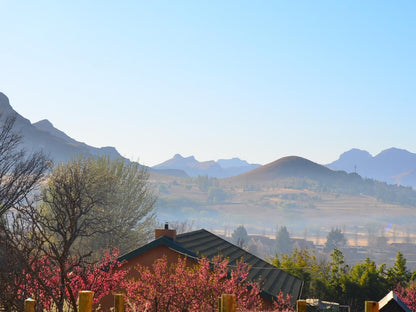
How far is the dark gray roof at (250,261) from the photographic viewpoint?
16.6 meters

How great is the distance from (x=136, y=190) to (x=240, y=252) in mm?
22278

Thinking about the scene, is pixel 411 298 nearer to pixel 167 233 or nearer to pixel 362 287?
pixel 362 287

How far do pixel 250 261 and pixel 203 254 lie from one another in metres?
3.76

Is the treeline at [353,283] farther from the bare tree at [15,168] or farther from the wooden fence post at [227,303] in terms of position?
the wooden fence post at [227,303]

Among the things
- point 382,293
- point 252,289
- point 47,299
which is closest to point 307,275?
point 382,293

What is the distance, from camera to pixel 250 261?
1973cm

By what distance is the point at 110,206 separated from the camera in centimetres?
3941

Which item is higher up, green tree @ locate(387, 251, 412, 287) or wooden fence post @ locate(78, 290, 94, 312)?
wooden fence post @ locate(78, 290, 94, 312)

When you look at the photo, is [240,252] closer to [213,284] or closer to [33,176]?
[213,284]

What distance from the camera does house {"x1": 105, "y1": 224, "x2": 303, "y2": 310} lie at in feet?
51.5

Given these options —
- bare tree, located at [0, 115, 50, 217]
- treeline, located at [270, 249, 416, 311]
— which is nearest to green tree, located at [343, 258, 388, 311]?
treeline, located at [270, 249, 416, 311]

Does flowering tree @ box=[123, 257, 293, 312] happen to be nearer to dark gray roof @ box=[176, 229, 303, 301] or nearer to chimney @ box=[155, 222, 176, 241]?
dark gray roof @ box=[176, 229, 303, 301]

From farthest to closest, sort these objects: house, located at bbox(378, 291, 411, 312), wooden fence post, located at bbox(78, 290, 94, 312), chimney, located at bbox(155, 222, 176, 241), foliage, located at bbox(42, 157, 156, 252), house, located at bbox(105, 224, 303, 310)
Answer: foliage, located at bbox(42, 157, 156, 252) → chimney, located at bbox(155, 222, 176, 241) → house, located at bbox(105, 224, 303, 310) → house, located at bbox(378, 291, 411, 312) → wooden fence post, located at bbox(78, 290, 94, 312)

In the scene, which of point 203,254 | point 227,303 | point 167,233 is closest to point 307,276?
point 203,254
